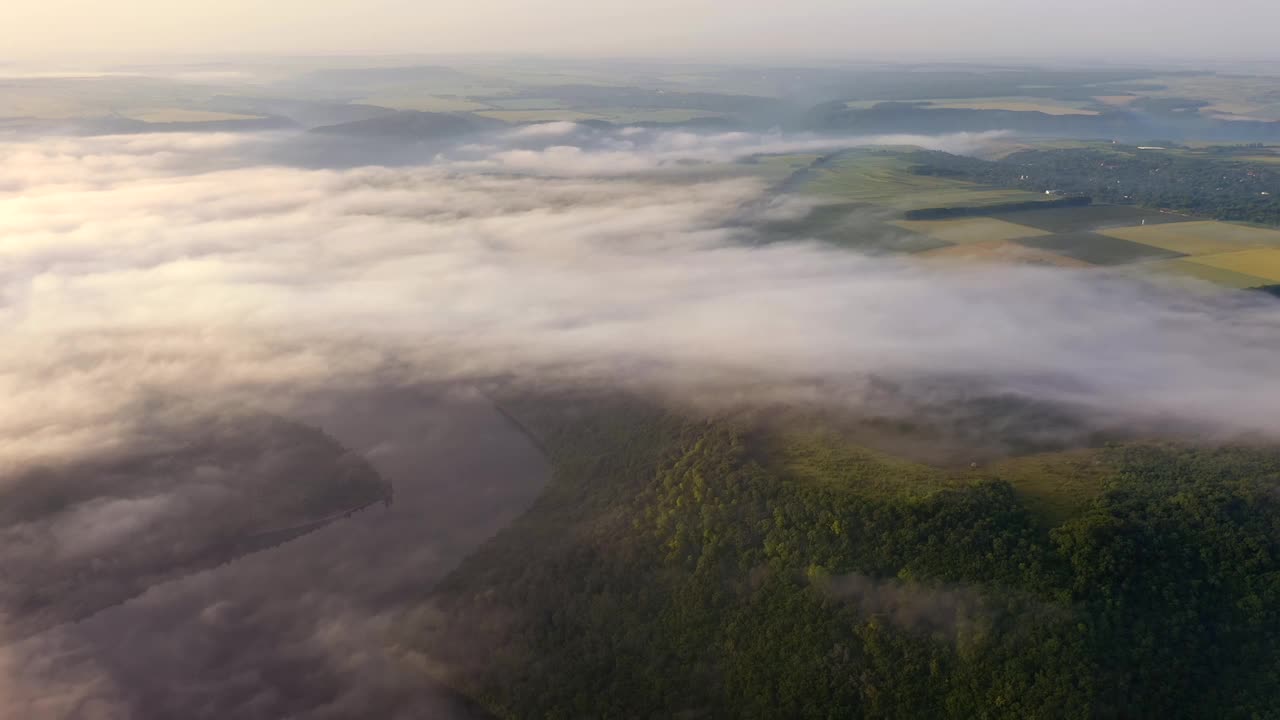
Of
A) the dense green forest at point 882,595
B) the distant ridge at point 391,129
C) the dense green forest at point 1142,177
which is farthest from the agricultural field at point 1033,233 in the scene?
the distant ridge at point 391,129

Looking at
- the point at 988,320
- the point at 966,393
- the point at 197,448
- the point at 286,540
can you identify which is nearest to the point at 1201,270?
the point at 988,320

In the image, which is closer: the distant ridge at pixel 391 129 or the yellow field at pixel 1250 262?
the yellow field at pixel 1250 262

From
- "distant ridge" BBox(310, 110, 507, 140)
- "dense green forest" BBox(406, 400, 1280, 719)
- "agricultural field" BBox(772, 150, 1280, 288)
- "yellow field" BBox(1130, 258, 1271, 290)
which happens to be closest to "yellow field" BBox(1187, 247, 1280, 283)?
"agricultural field" BBox(772, 150, 1280, 288)

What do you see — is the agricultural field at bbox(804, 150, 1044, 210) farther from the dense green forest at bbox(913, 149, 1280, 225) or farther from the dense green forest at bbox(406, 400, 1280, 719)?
the dense green forest at bbox(406, 400, 1280, 719)

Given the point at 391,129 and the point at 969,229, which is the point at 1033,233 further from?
the point at 391,129

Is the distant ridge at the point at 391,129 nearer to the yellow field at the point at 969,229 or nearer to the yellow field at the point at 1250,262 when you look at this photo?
the yellow field at the point at 969,229

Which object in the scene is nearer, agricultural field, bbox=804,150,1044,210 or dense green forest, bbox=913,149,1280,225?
agricultural field, bbox=804,150,1044,210

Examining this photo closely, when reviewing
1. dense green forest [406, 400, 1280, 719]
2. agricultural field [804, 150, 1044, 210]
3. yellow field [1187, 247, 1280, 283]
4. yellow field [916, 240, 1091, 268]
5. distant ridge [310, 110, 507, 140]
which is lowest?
dense green forest [406, 400, 1280, 719]
